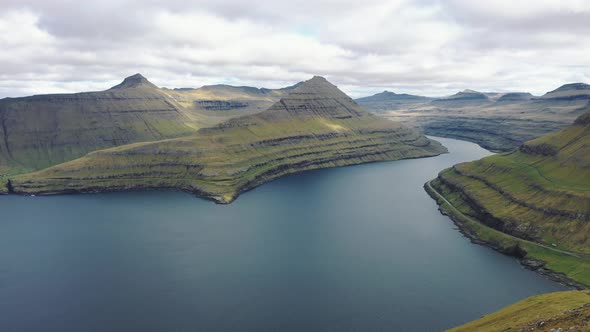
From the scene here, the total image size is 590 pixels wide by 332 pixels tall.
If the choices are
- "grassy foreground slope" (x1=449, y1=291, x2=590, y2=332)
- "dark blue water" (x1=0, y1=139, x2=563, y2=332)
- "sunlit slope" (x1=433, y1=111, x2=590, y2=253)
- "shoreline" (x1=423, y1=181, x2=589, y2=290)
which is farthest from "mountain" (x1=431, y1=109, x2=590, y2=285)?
"grassy foreground slope" (x1=449, y1=291, x2=590, y2=332)

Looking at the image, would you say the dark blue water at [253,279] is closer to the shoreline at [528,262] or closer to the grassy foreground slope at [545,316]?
the shoreline at [528,262]

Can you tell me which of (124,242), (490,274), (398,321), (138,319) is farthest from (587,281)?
(124,242)

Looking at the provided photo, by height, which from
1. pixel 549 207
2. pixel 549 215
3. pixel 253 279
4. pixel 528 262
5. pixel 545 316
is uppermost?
pixel 549 207

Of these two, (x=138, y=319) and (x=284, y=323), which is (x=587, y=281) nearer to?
(x=284, y=323)

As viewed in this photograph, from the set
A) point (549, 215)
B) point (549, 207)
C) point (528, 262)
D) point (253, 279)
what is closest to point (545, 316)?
point (528, 262)

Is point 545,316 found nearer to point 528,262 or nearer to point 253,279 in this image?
point 528,262

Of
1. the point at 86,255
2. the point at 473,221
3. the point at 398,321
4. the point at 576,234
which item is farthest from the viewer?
the point at 473,221

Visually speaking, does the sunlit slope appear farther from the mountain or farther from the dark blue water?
the dark blue water
